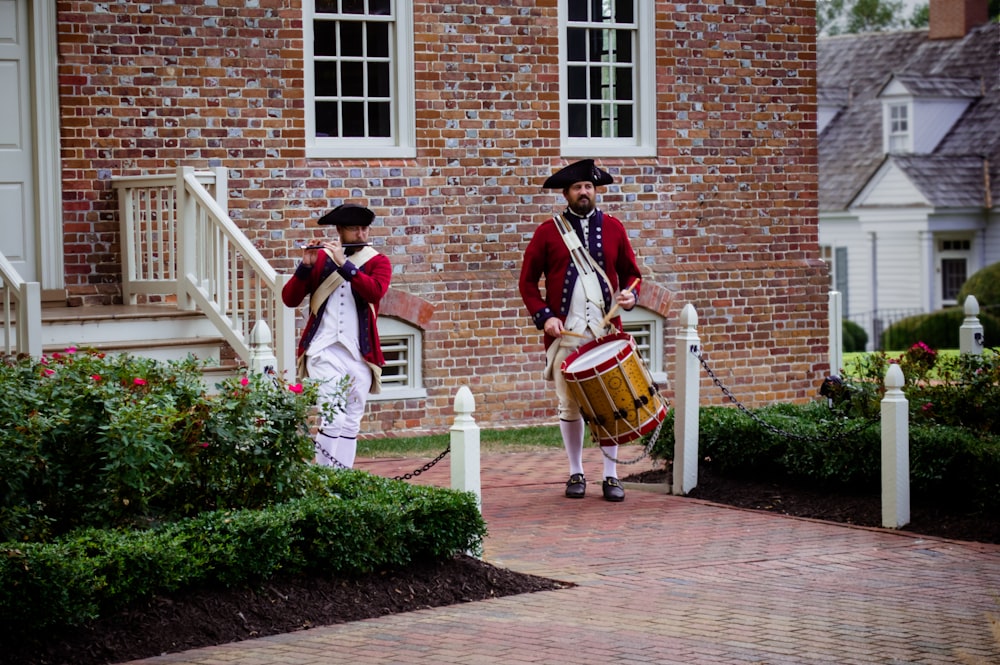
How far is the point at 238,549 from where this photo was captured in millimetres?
7316

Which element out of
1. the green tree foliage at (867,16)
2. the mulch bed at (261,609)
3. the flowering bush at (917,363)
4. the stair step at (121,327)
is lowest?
the mulch bed at (261,609)

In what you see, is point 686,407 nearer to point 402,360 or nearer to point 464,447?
point 464,447

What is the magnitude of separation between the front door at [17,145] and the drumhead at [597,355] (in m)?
4.99

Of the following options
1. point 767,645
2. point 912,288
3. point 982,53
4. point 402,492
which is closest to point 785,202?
point 402,492

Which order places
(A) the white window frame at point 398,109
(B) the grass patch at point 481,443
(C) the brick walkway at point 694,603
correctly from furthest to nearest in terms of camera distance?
1. (A) the white window frame at point 398,109
2. (B) the grass patch at point 481,443
3. (C) the brick walkway at point 694,603

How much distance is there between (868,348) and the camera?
36375 millimetres

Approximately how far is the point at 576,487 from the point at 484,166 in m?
4.71

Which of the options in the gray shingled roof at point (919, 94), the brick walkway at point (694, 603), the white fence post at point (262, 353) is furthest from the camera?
the gray shingled roof at point (919, 94)

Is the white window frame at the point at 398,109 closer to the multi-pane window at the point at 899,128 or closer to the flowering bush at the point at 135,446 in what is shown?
the flowering bush at the point at 135,446

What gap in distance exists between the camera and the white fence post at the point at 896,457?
9.82 meters

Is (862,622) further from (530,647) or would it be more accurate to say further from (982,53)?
(982,53)

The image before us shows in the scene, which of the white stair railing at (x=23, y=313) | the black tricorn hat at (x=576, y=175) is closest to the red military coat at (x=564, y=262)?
the black tricorn hat at (x=576, y=175)

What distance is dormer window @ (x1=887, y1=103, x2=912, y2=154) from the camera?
40031 mm

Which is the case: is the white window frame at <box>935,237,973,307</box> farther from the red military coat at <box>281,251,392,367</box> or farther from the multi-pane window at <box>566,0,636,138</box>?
the red military coat at <box>281,251,392,367</box>
